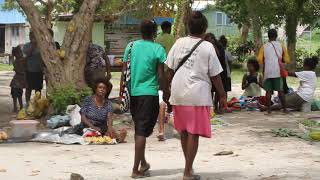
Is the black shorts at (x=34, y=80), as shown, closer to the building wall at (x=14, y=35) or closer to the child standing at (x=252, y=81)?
the child standing at (x=252, y=81)

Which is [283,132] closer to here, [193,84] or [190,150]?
[190,150]

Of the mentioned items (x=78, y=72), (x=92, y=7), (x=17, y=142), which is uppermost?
(x=92, y=7)

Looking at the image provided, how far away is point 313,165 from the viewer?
267 inches

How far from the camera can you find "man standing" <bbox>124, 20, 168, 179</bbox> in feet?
19.9

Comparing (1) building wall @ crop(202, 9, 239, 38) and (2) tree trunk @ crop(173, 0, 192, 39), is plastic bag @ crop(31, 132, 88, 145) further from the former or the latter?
(1) building wall @ crop(202, 9, 239, 38)

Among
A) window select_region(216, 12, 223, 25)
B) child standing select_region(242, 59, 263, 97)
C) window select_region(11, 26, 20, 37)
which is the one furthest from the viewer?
window select_region(216, 12, 223, 25)

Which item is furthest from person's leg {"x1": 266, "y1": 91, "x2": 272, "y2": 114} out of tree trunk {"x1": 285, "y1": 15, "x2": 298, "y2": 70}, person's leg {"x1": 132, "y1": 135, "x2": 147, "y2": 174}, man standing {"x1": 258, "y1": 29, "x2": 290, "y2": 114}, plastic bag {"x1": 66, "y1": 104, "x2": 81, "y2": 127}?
tree trunk {"x1": 285, "y1": 15, "x2": 298, "y2": 70}

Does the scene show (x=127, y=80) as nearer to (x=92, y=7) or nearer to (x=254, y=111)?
(x=92, y=7)

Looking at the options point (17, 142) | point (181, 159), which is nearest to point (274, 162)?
point (181, 159)

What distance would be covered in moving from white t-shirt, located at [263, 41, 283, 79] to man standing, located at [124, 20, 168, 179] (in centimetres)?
586

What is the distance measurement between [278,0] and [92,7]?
15440mm

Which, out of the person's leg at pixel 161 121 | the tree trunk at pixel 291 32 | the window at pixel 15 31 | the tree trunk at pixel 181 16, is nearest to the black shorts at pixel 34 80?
the person's leg at pixel 161 121

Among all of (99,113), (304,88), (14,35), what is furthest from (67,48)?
(14,35)

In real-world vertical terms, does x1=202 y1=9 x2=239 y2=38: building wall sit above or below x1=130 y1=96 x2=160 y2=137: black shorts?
above
